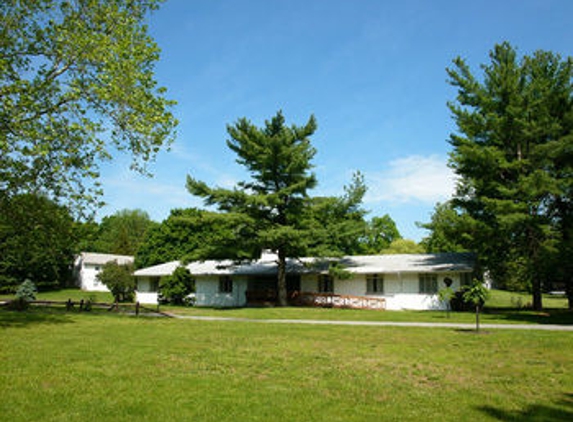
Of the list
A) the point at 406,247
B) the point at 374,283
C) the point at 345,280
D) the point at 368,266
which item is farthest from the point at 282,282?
the point at 406,247

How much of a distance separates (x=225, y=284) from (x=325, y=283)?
8399 millimetres

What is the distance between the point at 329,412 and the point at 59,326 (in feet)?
44.7

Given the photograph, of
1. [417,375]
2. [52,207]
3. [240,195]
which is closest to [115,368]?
[417,375]

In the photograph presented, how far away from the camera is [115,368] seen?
8.55m

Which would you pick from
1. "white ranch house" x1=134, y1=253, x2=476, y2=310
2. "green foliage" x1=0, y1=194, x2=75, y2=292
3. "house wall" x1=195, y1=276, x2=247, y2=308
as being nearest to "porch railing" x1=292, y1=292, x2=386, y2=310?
"white ranch house" x1=134, y1=253, x2=476, y2=310

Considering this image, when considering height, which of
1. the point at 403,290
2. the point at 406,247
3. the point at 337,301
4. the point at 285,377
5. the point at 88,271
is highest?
the point at 406,247

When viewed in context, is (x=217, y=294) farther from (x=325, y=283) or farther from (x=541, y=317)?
(x=541, y=317)

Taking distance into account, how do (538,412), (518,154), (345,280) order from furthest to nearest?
(345,280) → (518,154) → (538,412)

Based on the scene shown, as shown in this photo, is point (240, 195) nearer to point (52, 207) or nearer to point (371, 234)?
point (371, 234)

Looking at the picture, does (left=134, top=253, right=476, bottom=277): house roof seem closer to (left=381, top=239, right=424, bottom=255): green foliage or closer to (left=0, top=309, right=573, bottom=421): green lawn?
(left=0, top=309, right=573, bottom=421): green lawn

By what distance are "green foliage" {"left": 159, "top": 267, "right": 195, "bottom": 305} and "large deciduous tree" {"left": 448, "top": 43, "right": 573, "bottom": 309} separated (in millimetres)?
21489

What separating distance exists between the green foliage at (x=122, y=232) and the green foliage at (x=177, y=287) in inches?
1866

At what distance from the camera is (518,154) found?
84.4ft

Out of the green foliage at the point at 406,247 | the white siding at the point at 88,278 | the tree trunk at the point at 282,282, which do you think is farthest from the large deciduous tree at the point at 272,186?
the white siding at the point at 88,278
